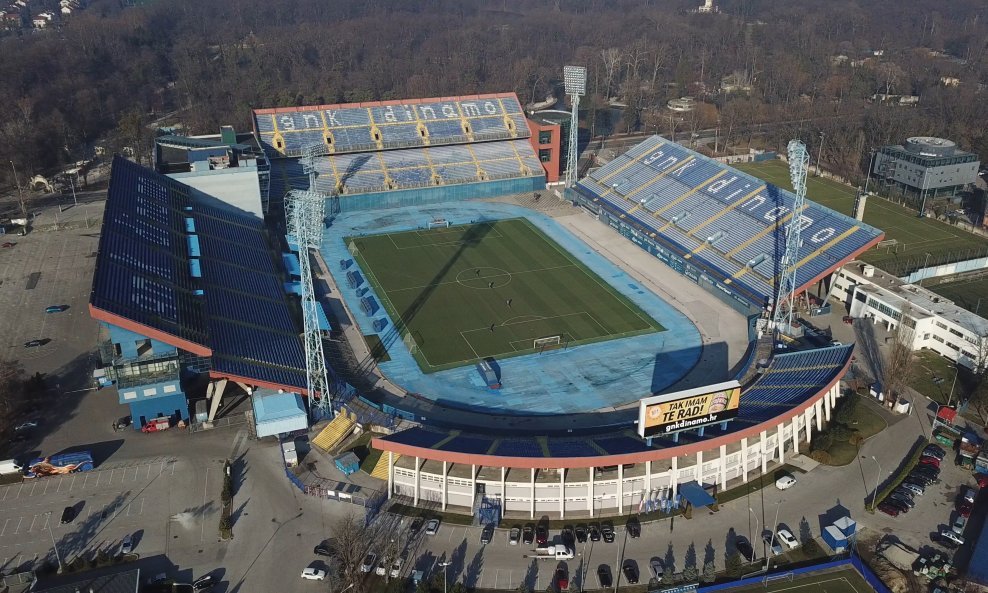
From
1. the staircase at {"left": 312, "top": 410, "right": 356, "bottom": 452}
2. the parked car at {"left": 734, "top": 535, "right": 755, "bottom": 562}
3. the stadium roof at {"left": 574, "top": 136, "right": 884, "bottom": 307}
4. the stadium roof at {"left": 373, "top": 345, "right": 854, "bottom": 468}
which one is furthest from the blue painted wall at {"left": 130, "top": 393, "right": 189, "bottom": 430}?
the stadium roof at {"left": 574, "top": 136, "right": 884, "bottom": 307}

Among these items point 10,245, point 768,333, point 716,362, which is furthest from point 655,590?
point 10,245

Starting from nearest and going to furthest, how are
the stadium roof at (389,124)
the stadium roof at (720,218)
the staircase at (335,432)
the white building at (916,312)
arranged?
the staircase at (335,432), the white building at (916,312), the stadium roof at (720,218), the stadium roof at (389,124)

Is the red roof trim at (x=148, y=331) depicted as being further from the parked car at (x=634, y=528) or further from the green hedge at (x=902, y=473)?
the green hedge at (x=902, y=473)

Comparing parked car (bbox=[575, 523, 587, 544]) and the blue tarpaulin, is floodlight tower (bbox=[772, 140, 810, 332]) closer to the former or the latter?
the blue tarpaulin

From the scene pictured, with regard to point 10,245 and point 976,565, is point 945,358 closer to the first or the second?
point 976,565

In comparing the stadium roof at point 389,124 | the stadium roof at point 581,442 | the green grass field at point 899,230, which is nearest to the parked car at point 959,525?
the stadium roof at point 581,442

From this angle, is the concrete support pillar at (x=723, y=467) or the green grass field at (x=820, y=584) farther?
the concrete support pillar at (x=723, y=467)

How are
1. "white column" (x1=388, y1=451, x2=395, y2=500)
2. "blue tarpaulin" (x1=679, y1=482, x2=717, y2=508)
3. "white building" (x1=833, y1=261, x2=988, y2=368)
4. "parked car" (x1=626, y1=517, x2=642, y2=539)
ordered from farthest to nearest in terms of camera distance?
"white building" (x1=833, y1=261, x2=988, y2=368), "white column" (x1=388, y1=451, x2=395, y2=500), "blue tarpaulin" (x1=679, y1=482, x2=717, y2=508), "parked car" (x1=626, y1=517, x2=642, y2=539)
